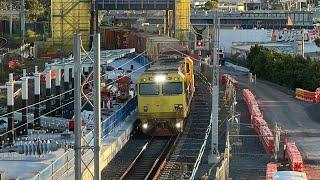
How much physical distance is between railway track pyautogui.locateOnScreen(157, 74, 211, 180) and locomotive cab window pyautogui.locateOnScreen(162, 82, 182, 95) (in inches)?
68.3

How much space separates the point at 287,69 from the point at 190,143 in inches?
810

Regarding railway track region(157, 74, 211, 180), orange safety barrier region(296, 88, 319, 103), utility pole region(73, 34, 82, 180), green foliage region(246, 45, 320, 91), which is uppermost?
utility pole region(73, 34, 82, 180)

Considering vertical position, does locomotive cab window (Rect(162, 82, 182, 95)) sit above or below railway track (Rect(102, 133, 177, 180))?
above

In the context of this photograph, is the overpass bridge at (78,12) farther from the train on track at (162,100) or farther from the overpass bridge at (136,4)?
the train on track at (162,100)

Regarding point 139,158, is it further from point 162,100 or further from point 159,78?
point 159,78

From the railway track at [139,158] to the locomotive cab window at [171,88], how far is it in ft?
5.75

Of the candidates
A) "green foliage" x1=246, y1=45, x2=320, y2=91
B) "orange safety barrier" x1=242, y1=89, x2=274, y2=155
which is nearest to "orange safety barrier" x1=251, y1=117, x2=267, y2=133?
"orange safety barrier" x1=242, y1=89, x2=274, y2=155

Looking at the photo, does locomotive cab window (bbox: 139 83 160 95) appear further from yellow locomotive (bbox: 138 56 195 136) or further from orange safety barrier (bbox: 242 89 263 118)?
orange safety barrier (bbox: 242 89 263 118)

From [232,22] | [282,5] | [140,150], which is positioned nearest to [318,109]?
[140,150]

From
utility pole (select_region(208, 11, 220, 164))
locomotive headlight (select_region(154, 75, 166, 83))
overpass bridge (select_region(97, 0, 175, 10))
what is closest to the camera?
utility pole (select_region(208, 11, 220, 164))

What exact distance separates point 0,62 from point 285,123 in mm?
27647

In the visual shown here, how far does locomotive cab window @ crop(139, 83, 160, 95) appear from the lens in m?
27.2

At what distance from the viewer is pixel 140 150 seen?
25.5 m

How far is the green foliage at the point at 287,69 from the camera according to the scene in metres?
42.5
